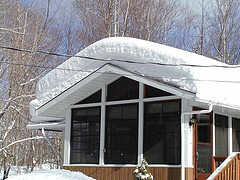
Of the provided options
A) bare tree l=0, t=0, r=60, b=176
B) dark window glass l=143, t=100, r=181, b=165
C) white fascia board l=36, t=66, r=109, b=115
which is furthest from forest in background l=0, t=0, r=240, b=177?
dark window glass l=143, t=100, r=181, b=165

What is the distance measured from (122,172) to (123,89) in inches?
93.4

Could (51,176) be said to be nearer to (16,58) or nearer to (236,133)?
(236,133)

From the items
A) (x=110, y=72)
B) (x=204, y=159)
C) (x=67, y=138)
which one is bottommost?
(x=204, y=159)

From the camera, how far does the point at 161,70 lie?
940 centimetres

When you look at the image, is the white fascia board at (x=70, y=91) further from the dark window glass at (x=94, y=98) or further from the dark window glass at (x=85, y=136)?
the dark window glass at (x=85, y=136)

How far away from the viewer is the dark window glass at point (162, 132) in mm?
9469

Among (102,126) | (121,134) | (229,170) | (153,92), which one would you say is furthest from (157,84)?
(102,126)

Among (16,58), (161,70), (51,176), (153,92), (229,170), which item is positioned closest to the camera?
(229,170)

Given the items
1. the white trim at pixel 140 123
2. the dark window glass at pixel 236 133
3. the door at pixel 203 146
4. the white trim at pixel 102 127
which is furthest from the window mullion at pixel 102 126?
the dark window glass at pixel 236 133

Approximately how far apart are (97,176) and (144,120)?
90.6 inches

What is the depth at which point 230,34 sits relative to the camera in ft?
87.5

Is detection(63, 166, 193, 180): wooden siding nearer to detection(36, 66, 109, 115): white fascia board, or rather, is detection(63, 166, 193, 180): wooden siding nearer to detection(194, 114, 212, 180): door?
Answer: detection(194, 114, 212, 180): door

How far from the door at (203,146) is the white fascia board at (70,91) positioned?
301cm

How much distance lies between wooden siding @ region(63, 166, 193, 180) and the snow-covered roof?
77.7 inches
